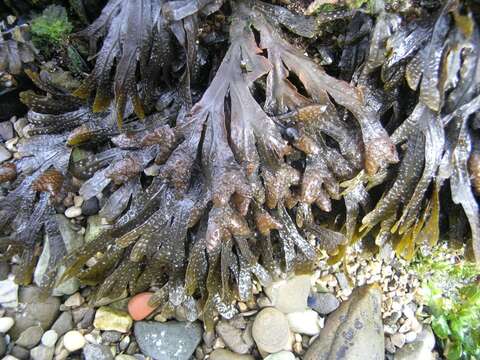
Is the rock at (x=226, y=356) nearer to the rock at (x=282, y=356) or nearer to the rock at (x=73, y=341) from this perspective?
the rock at (x=282, y=356)

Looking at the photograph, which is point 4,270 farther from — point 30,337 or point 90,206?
point 90,206

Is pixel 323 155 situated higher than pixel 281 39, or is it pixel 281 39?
pixel 281 39

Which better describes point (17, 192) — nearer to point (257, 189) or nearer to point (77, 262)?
point (77, 262)

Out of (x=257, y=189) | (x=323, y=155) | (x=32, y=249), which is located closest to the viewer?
(x=257, y=189)

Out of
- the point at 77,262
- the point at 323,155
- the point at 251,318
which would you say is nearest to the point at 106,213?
the point at 77,262

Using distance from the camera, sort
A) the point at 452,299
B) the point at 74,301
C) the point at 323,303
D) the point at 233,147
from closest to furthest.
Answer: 1. the point at 233,147
2. the point at 74,301
3. the point at 323,303
4. the point at 452,299

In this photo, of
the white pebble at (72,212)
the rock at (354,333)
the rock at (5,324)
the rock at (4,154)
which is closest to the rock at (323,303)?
the rock at (354,333)

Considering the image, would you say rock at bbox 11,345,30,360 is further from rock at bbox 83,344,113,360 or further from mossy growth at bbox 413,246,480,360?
mossy growth at bbox 413,246,480,360

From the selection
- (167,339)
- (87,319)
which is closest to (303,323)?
(167,339)
